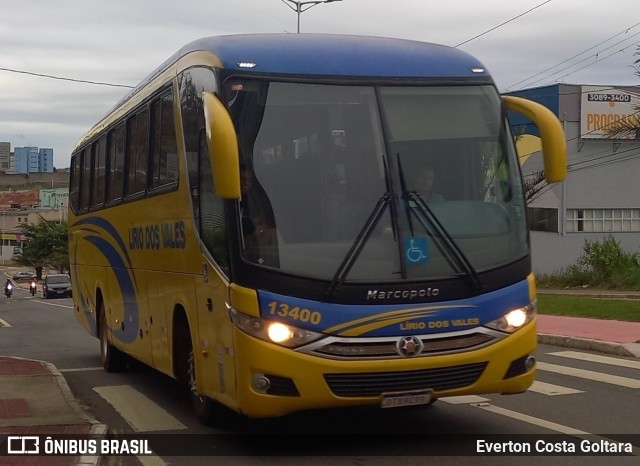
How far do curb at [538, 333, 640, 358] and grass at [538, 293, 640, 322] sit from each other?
2.80 meters

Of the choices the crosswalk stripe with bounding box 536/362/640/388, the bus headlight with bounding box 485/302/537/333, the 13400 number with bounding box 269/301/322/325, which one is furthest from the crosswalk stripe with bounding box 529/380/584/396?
the 13400 number with bounding box 269/301/322/325

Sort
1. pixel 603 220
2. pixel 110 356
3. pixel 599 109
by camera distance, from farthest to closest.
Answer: pixel 599 109 < pixel 603 220 < pixel 110 356

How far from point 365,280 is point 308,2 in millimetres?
26968

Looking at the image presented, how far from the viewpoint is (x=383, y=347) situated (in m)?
7.16

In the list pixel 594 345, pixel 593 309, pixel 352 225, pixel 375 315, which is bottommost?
pixel 594 345

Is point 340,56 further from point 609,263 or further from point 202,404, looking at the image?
point 609,263

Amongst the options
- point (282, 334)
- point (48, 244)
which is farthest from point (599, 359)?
point (48, 244)

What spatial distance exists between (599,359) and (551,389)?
3027mm

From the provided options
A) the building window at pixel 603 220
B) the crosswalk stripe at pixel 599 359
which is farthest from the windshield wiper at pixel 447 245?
the building window at pixel 603 220

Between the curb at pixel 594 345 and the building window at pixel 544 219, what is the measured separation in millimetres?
38883

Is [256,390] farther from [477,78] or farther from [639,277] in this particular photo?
[639,277]

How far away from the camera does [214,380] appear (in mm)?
8039

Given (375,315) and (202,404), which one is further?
(202,404)

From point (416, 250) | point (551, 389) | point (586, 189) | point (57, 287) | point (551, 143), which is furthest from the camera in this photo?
point (57, 287)
